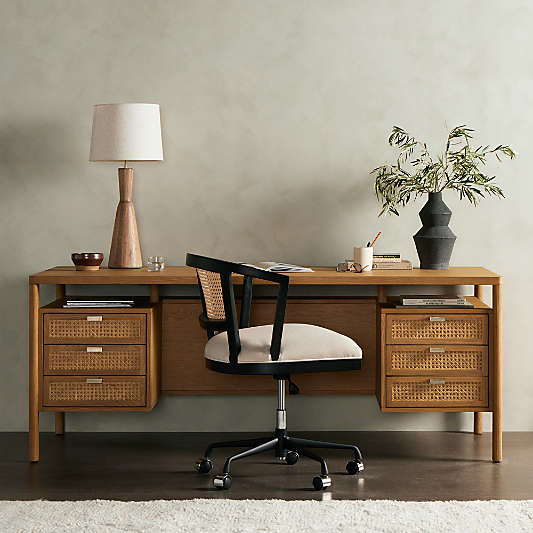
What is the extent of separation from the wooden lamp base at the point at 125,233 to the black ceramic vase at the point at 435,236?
139 centimetres

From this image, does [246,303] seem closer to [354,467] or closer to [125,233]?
[125,233]

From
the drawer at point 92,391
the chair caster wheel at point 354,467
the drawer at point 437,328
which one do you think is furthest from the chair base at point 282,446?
the drawer at point 437,328

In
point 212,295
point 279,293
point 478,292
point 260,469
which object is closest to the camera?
point 279,293

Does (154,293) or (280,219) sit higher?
(280,219)

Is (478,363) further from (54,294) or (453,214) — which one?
(54,294)

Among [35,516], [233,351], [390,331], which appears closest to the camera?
[35,516]

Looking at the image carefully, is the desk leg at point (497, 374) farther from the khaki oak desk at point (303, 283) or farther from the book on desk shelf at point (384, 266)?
the book on desk shelf at point (384, 266)

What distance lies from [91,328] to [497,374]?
1870 mm

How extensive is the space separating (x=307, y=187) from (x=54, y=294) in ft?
4.79

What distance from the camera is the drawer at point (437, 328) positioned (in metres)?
3.58

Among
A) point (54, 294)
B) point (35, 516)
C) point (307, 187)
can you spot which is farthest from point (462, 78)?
point (35, 516)

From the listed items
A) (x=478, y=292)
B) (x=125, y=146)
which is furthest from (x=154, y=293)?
(x=478, y=292)

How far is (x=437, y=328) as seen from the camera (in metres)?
3.58

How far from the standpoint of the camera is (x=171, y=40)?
4.05 meters
